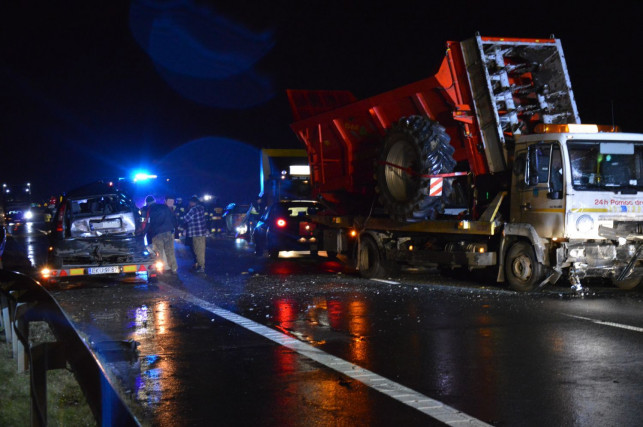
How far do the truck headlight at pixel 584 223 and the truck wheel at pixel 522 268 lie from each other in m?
0.82

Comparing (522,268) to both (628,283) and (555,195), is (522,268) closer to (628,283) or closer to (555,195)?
(555,195)

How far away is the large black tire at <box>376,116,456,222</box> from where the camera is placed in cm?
1312

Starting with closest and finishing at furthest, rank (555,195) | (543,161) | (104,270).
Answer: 1. (555,195)
2. (543,161)
3. (104,270)

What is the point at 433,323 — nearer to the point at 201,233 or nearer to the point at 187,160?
the point at 201,233

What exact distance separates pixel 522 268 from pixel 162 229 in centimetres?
768

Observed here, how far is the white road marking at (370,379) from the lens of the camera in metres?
5.48

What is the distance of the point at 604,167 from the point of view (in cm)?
1188

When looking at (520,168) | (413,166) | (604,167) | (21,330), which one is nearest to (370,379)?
(21,330)

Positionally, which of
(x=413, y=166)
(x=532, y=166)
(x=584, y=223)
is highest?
(x=413, y=166)

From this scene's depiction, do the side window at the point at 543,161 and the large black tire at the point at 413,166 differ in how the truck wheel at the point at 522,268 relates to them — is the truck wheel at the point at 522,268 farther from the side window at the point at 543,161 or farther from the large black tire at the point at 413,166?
the large black tire at the point at 413,166

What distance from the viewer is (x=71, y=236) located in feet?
45.8

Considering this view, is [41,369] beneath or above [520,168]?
beneath

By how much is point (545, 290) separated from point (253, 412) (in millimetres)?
8105

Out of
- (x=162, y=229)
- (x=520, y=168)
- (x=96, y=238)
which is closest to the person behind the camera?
(x=520, y=168)
